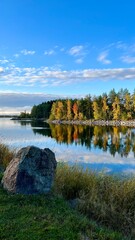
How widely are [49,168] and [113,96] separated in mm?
75225

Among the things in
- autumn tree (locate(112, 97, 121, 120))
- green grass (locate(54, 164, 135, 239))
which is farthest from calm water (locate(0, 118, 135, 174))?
autumn tree (locate(112, 97, 121, 120))

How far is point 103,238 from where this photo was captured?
436 cm

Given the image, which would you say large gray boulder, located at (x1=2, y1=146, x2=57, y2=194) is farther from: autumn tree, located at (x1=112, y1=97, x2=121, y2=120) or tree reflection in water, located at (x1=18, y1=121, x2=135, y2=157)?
autumn tree, located at (x1=112, y1=97, x2=121, y2=120)

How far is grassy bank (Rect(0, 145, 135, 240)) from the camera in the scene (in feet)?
14.5

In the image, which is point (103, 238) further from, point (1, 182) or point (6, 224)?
point (1, 182)

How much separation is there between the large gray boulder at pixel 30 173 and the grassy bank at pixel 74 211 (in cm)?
26

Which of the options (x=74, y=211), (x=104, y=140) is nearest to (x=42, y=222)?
(x=74, y=211)

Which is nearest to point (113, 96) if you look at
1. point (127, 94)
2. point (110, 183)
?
point (127, 94)

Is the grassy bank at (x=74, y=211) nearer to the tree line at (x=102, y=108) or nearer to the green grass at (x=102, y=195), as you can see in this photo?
the green grass at (x=102, y=195)

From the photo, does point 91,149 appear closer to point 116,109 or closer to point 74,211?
point 74,211

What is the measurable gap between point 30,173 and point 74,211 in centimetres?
139

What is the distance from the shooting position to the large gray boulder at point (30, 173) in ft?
20.9

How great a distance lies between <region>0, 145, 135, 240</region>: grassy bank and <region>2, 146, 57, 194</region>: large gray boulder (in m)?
0.26

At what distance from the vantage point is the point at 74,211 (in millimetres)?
5734
